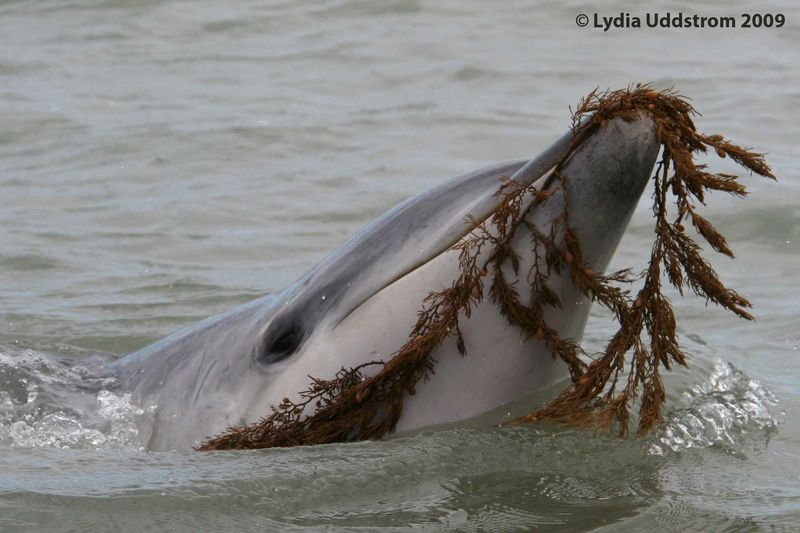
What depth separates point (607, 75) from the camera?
16.0 metres

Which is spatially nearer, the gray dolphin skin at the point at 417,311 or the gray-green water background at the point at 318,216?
the gray dolphin skin at the point at 417,311

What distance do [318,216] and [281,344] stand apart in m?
6.45

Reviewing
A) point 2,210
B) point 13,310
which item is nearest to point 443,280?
point 13,310

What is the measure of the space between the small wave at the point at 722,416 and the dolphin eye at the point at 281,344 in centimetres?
136

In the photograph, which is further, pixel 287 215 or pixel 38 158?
pixel 38 158

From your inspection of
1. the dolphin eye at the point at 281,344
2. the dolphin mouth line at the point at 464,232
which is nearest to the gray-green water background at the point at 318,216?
the dolphin eye at the point at 281,344

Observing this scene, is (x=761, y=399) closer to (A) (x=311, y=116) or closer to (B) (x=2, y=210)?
(B) (x=2, y=210)

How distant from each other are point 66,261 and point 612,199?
22.8 ft
